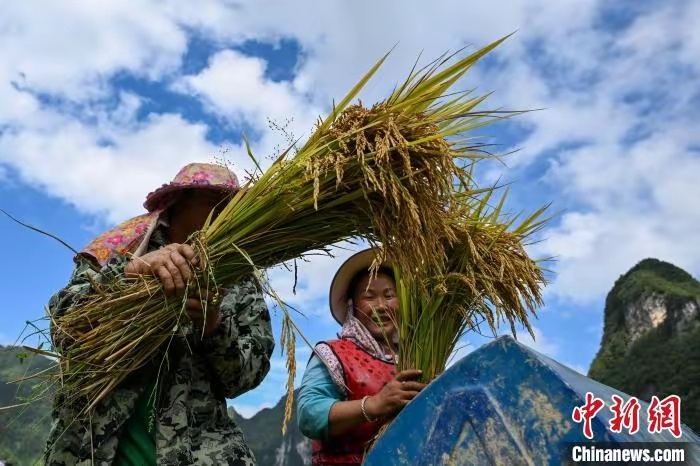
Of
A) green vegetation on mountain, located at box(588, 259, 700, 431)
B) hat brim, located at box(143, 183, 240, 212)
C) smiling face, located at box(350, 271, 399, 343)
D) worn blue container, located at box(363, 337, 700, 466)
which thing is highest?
green vegetation on mountain, located at box(588, 259, 700, 431)

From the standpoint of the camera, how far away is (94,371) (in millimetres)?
1663

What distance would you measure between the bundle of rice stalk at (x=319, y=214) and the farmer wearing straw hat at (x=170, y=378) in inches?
1.9

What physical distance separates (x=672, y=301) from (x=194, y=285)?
60.9 metres

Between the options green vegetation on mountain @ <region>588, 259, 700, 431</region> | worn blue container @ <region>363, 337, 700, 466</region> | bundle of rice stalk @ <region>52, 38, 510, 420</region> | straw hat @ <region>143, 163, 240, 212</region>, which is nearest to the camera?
worn blue container @ <region>363, 337, 700, 466</region>

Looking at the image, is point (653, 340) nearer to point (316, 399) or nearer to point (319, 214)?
point (316, 399)

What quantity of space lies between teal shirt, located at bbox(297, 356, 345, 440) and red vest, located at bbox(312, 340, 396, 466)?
6cm

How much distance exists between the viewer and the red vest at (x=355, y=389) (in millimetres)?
2068

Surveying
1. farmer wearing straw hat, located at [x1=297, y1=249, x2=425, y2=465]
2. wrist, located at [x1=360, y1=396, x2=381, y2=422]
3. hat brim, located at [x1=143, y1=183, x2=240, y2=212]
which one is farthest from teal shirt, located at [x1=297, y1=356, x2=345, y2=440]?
hat brim, located at [x1=143, y1=183, x2=240, y2=212]

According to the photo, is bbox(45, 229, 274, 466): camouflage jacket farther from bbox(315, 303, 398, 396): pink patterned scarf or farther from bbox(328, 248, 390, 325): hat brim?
bbox(328, 248, 390, 325): hat brim

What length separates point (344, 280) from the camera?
258 centimetres

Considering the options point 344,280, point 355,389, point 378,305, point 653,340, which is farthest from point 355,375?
point 653,340

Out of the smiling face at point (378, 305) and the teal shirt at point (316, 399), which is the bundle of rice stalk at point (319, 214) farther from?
the smiling face at point (378, 305)

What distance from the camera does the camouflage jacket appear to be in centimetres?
169

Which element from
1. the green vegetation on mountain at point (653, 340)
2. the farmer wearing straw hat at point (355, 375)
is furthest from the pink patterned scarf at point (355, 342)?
the green vegetation on mountain at point (653, 340)
